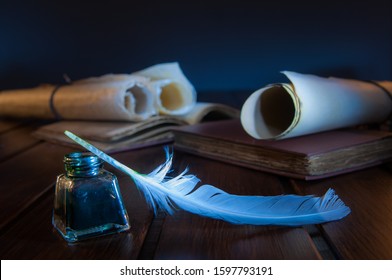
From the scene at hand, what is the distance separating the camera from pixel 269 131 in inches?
40.7

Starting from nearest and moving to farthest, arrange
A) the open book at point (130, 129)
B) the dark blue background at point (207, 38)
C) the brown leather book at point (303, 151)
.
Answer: the brown leather book at point (303, 151)
the open book at point (130, 129)
the dark blue background at point (207, 38)

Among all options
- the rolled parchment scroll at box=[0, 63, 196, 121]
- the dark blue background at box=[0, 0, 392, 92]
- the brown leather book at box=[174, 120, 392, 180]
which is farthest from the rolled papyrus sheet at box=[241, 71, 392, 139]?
the dark blue background at box=[0, 0, 392, 92]

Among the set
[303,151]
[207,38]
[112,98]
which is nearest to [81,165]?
[303,151]

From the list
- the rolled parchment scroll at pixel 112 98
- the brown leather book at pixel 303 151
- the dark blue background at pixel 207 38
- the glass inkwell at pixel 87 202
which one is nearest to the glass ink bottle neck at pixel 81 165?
the glass inkwell at pixel 87 202

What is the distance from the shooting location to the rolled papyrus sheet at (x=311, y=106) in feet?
3.16

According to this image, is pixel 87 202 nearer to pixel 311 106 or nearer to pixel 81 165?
pixel 81 165

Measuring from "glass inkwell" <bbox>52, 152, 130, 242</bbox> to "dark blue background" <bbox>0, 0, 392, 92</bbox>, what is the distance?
5.50 feet

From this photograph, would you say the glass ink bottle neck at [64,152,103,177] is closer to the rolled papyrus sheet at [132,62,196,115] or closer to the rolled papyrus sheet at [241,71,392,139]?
the rolled papyrus sheet at [241,71,392,139]

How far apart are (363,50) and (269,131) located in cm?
138

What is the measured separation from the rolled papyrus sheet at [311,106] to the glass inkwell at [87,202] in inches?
16.3

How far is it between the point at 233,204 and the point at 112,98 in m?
0.73

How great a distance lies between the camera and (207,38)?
2258 millimetres

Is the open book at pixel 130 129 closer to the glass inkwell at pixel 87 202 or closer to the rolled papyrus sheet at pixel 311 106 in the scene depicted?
the rolled papyrus sheet at pixel 311 106

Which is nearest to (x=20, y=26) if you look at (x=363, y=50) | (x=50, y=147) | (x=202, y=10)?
(x=202, y=10)
